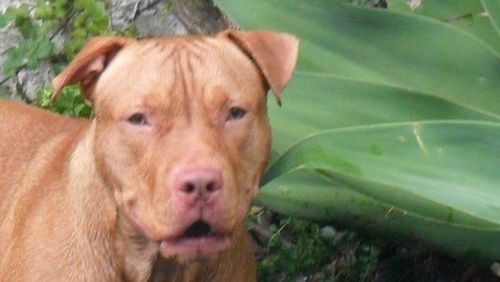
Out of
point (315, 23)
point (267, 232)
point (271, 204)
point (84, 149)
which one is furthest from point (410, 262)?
point (84, 149)

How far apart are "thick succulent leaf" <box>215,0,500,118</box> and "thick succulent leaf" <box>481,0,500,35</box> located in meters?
0.07

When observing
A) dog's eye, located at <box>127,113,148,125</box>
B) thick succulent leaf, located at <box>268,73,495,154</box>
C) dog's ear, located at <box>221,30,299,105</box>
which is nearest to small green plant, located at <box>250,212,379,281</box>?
thick succulent leaf, located at <box>268,73,495,154</box>

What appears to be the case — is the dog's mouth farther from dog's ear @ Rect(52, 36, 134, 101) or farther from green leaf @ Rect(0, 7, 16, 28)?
green leaf @ Rect(0, 7, 16, 28)

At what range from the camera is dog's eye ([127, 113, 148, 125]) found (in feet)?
10.9

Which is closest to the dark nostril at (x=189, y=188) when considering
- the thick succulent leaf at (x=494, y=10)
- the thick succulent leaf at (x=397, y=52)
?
the thick succulent leaf at (x=397, y=52)

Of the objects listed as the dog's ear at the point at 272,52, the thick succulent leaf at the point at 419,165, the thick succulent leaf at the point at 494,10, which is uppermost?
the thick succulent leaf at the point at 494,10

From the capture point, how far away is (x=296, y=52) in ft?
11.6

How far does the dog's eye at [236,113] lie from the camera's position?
11.1 ft

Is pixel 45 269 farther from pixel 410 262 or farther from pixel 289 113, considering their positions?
pixel 410 262

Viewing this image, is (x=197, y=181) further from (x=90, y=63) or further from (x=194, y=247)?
(x=90, y=63)

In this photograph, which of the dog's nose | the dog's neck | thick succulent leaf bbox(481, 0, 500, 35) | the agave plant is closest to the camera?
the dog's nose

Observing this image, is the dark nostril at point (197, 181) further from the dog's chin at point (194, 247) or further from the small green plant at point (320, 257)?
the small green plant at point (320, 257)

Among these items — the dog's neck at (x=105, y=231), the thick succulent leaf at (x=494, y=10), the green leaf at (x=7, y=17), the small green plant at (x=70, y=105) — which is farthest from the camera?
the green leaf at (x=7, y=17)

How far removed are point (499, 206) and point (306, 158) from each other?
0.45 meters
